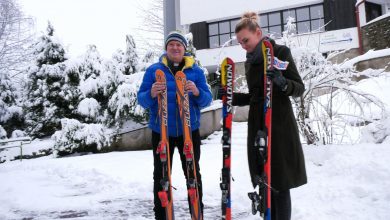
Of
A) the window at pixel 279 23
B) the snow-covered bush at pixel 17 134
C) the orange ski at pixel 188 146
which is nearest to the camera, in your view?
the orange ski at pixel 188 146

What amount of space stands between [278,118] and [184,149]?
0.86m

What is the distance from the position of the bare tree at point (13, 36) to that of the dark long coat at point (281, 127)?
2160 cm

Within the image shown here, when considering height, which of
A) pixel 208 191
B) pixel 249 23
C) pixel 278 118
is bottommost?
pixel 208 191

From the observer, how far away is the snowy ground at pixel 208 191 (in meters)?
3.73

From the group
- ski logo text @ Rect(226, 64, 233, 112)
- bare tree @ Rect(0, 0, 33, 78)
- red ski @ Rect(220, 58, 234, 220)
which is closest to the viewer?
red ski @ Rect(220, 58, 234, 220)

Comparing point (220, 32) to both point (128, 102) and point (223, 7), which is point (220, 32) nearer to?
point (223, 7)

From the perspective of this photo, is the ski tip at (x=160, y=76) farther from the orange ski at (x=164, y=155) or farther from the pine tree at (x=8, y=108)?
the pine tree at (x=8, y=108)

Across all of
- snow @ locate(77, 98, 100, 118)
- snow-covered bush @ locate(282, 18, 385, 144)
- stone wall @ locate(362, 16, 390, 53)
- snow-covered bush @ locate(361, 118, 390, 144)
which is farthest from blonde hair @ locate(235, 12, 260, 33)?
stone wall @ locate(362, 16, 390, 53)

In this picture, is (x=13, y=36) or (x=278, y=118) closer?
(x=278, y=118)

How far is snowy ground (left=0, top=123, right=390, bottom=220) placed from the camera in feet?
12.2

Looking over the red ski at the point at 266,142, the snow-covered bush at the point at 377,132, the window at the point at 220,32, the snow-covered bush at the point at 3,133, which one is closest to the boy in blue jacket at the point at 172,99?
the red ski at the point at 266,142

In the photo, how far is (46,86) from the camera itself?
1185 cm

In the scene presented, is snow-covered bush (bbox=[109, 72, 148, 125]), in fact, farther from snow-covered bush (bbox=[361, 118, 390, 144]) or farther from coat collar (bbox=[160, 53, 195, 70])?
coat collar (bbox=[160, 53, 195, 70])

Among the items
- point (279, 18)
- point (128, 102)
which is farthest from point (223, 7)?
point (128, 102)
